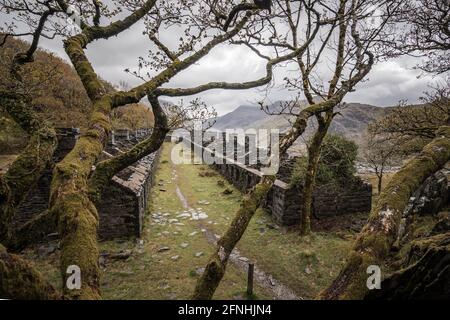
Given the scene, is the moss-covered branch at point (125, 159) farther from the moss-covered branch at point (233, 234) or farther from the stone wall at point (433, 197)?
the stone wall at point (433, 197)

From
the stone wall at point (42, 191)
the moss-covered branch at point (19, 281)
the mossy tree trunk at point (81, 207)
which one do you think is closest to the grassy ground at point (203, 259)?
the stone wall at point (42, 191)

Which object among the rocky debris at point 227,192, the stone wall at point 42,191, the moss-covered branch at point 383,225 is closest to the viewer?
the moss-covered branch at point 383,225

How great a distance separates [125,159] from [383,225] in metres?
3.91

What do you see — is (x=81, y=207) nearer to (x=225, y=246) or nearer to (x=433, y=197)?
(x=225, y=246)

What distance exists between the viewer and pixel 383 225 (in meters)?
2.72

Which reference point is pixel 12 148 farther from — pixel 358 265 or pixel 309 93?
pixel 358 265

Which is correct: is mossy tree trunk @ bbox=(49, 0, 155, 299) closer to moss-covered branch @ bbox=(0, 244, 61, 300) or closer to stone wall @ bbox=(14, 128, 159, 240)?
moss-covered branch @ bbox=(0, 244, 61, 300)

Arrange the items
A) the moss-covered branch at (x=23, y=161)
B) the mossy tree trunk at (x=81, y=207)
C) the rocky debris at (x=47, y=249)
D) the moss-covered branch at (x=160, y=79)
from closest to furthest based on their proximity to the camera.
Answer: the mossy tree trunk at (x=81, y=207) < the moss-covered branch at (x=23, y=161) < the moss-covered branch at (x=160, y=79) < the rocky debris at (x=47, y=249)

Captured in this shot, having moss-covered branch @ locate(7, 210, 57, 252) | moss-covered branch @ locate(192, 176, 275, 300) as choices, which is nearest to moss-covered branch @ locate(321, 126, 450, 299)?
moss-covered branch @ locate(192, 176, 275, 300)

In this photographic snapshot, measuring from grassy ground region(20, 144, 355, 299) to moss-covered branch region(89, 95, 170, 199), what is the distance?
127 inches

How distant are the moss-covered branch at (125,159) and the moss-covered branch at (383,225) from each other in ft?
11.3

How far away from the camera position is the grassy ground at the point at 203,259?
649cm
